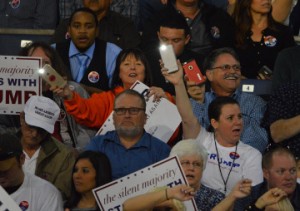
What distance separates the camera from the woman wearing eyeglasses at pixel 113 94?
966 cm

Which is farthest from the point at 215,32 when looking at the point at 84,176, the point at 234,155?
the point at 84,176

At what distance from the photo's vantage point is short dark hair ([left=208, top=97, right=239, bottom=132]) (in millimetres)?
→ 9344

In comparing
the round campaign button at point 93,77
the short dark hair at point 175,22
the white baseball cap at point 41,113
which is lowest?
the white baseball cap at point 41,113

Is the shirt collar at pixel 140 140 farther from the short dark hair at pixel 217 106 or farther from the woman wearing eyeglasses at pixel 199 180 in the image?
the short dark hair at pixel 217 106

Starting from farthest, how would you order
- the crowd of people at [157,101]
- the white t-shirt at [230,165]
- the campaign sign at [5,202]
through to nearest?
the white t-shirt at [230,165]
the crowd of people at [157,101]
the campaign sign at [5,202]

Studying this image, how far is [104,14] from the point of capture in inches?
444

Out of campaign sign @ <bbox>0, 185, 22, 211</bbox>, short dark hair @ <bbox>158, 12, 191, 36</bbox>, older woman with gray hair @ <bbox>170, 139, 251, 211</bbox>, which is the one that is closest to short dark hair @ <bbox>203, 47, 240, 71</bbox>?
short dark hair @ <bbox>158, 12, 191, 36</bbox>

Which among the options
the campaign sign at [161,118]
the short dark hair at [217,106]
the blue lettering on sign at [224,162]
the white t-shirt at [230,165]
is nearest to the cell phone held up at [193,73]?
the campaign sign at [161,118]

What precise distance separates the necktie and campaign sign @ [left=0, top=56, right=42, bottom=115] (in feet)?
2.95

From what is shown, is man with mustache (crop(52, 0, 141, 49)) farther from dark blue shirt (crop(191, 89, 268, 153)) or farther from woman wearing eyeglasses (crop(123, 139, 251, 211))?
woman wearing eyeglasses (crop(123, 139, 251, 211))

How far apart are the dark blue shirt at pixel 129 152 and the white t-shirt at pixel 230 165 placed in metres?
0.35

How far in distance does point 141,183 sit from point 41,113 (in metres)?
1.34

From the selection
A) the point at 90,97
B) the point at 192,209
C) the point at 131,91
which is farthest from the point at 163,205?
the point at 90,97

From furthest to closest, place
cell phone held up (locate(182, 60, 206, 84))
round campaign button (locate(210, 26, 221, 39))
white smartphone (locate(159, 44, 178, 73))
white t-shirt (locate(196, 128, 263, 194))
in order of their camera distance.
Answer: round campaign button (locate(210, 26, 221, 39)) < cell phone held up (locate(182, 60, 206, 84)) < white t-shirt (locate(196, 128, 263, 194)) < white smartphone (locate(159, 44, 178, 73))
